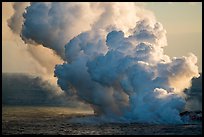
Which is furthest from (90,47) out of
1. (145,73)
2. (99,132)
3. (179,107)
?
(99,132)

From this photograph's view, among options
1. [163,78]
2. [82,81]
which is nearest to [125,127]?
[163,78]

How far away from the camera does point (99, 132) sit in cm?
11112

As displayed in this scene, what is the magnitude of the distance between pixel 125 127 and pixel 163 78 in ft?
74.7

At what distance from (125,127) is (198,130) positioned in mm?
15635

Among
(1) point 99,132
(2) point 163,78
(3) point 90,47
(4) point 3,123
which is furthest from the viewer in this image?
(3) point 90,47

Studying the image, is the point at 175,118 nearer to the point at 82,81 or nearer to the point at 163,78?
the point at 163,78

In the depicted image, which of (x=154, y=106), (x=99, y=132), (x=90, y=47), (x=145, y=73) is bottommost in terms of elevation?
(x=99, y=132)

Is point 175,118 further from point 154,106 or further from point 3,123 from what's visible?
point 3,123

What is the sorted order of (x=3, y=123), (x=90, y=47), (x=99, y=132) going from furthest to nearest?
1. (x=90, y=47)
2. (x=3, y=123)
3. (x=99, y=132)

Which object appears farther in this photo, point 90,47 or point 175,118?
point 90,47

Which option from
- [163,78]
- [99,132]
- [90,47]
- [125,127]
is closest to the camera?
[99,132]

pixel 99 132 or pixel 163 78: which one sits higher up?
pixel 163 78

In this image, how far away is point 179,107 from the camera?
432 feet

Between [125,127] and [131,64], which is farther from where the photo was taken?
[131,64]
